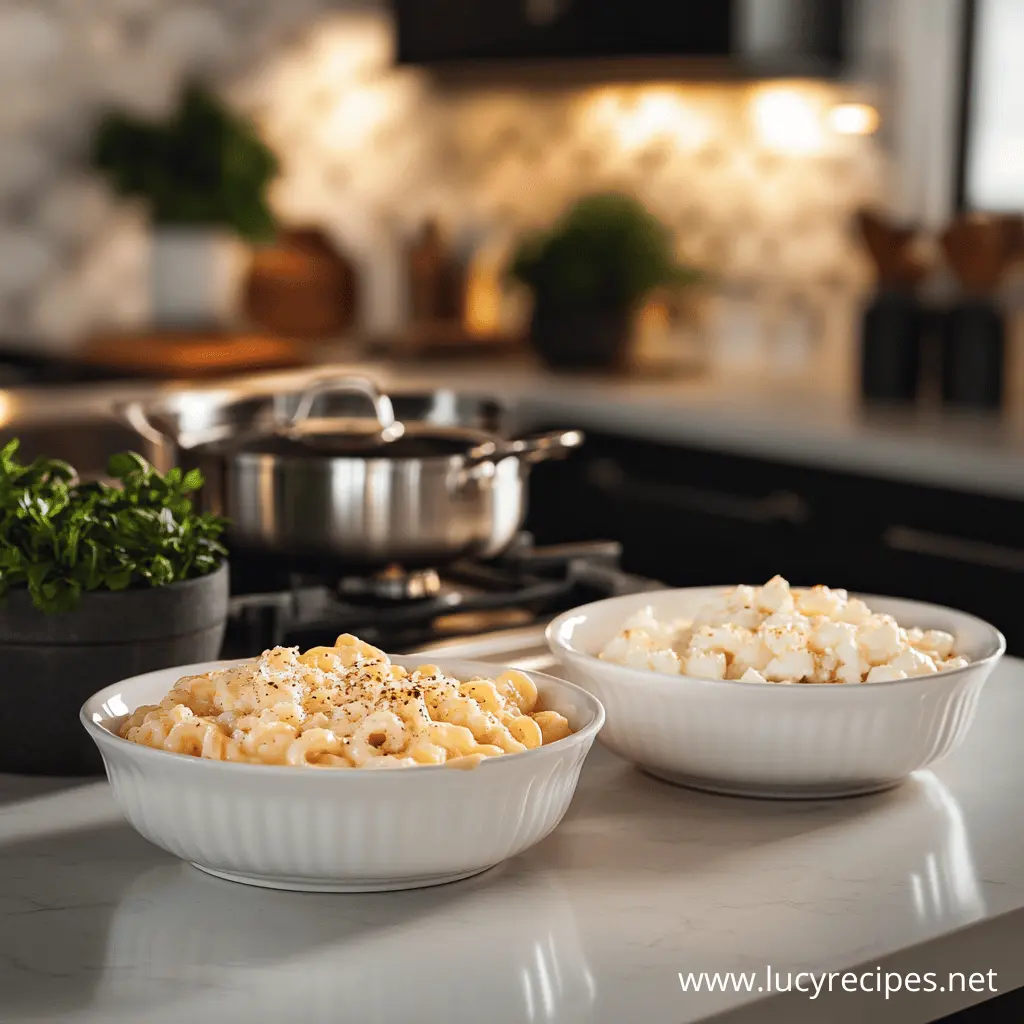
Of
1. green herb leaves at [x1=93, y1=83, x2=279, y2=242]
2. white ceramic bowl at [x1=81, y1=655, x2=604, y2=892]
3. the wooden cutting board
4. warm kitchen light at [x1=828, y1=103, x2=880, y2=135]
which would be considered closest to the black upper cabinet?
warm kitchen light at [x1=828, y1=103, x2=880, y2=135]

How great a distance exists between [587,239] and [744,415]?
74cm

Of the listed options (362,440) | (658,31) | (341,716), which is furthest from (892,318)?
(341,716)

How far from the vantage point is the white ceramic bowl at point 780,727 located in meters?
0.97

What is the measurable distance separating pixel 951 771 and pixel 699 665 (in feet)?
0.71

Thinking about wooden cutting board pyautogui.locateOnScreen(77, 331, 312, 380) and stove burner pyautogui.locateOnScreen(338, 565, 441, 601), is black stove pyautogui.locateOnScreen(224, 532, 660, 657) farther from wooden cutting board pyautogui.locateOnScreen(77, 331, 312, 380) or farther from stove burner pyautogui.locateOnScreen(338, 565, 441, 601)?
wooden cutting board pyautogui.locateOnScreen(77, 331, 312, 380)

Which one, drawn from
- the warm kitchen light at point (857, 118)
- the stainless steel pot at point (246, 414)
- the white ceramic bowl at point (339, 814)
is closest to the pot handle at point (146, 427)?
the stainless steel pot at point (246, 414)

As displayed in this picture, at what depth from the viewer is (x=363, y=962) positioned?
767mm

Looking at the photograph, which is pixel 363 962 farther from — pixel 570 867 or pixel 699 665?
pixel 699 665

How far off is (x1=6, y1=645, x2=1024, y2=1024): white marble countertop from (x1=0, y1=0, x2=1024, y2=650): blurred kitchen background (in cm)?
164

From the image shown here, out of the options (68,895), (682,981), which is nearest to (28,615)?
(68,895)

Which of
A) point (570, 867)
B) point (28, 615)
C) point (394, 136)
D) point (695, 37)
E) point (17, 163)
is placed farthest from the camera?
point (394, 136)

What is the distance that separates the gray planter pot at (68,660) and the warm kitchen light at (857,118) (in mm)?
2710

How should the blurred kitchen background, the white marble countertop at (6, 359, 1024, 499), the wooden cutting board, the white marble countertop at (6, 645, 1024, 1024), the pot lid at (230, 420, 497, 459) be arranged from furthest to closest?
the wooden cutting board
the blurred kitchen background
the white marble countertop at (6, 359, 1024, 499)
the pot lid at (230, 420, 497, 459)
the white marble countertop at (6, 645, 1024, 1024)

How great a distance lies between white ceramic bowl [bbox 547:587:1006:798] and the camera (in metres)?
0.97
